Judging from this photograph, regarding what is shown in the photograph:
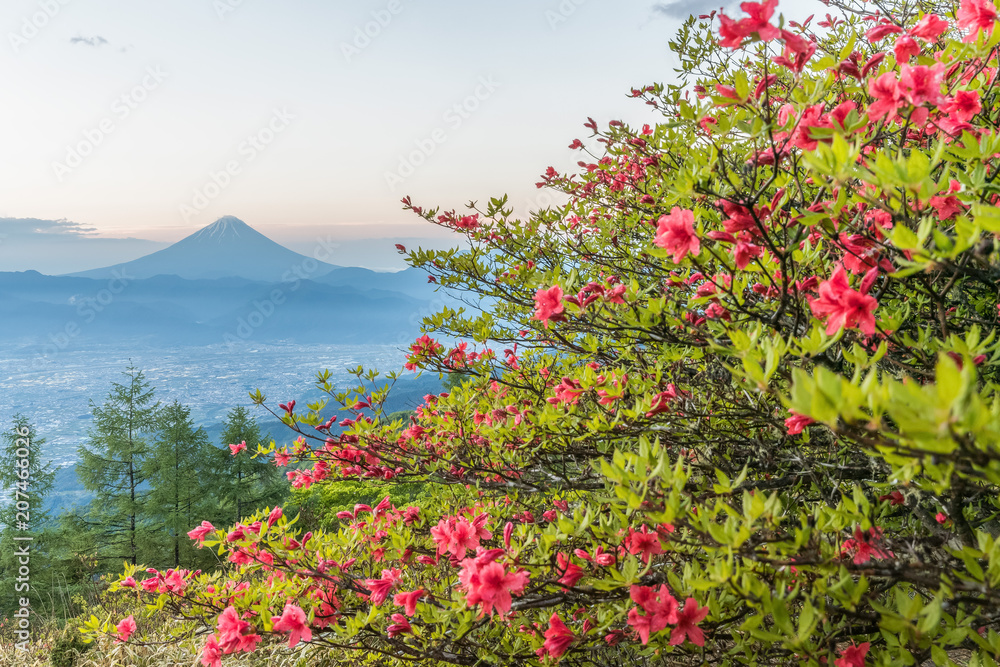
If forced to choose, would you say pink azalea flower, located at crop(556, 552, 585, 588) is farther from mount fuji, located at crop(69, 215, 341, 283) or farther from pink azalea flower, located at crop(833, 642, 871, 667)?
mount fuji, located at crop(69, 215, 341, 283)

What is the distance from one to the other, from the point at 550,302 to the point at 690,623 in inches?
39.6

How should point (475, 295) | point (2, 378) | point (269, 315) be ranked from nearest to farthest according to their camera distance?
point (475, 295), point (2, 378), point (269, 315)

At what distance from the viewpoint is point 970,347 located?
103 cm

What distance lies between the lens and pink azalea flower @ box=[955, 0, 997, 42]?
125cm

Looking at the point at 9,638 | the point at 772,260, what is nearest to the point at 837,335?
the point at 772,260

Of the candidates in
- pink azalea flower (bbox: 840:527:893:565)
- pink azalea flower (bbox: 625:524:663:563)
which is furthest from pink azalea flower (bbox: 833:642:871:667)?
pink azalea flower (bbox: 625:524:663:563)

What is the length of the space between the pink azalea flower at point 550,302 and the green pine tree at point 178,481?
14655 mm

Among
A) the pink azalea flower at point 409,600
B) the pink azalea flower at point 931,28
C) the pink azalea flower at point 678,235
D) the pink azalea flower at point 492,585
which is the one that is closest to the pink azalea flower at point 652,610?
the pink azalea flower at point 492,585

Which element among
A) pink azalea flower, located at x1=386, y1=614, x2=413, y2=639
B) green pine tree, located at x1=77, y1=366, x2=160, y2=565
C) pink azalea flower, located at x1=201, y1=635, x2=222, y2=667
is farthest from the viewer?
green pine tree, located at x1=77, y1=366, x2=160, y2=565

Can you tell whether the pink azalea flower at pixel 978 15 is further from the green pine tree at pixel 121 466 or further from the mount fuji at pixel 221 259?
the mount fuji at pixel 221 259

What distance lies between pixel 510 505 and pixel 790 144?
219 centimetres

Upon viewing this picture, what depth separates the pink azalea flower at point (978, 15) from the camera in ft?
4.11

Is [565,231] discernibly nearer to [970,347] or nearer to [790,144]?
[790,144]

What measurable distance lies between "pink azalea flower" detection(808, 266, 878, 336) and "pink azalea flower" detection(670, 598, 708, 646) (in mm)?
780
